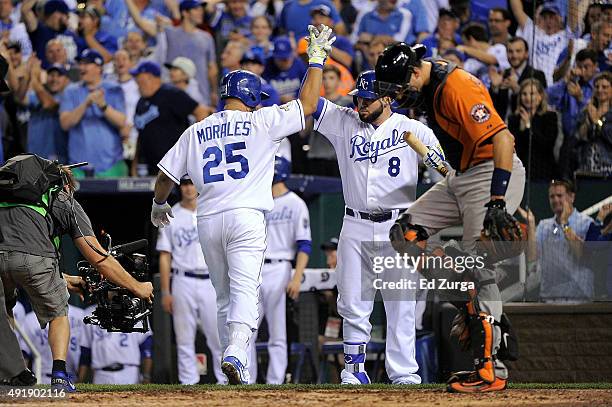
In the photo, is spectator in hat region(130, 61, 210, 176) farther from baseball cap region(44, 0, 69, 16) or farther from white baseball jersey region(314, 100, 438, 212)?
white baseball jersey region(314, 100, 438, 212)

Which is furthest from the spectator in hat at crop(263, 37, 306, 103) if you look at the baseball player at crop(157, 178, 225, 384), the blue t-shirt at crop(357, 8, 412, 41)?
the baseball player at crop(157, 178, 225, 384)

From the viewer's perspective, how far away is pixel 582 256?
8734mm

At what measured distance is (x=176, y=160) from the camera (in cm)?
763

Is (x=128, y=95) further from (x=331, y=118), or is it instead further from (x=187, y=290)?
(x=331, y=118)

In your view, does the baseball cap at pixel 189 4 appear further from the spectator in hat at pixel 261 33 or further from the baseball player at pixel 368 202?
the baseball player at pixel 368 202

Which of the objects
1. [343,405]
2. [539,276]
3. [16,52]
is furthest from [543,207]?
[16,52]

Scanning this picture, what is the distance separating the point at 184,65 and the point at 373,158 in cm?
492

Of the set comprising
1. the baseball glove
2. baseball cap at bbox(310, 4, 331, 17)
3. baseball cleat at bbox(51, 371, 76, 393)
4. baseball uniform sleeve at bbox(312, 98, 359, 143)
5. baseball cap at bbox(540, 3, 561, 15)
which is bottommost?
baseball cleat at bbox(51, 371, 76, 393)

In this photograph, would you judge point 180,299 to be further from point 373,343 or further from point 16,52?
point 16,52

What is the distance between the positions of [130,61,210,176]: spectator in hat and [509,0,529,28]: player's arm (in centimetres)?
345

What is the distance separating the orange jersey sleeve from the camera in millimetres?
6492

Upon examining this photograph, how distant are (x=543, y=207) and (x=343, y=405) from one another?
13.3ft

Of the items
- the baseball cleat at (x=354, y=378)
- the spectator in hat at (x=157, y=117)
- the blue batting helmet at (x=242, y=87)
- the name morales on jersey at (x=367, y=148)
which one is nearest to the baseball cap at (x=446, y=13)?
the spectator in hat at (x=157, y=117)

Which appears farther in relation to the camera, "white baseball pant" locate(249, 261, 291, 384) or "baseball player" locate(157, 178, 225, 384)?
"baseball player" locate(157, 178, 225, 384)
